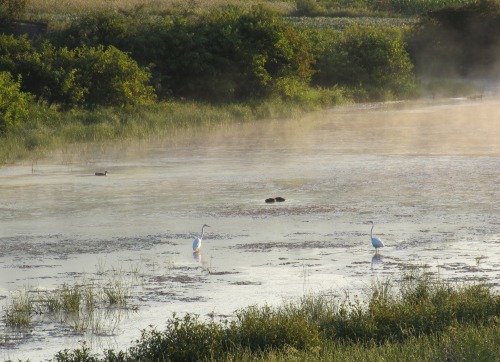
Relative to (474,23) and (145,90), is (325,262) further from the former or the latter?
(474,23)

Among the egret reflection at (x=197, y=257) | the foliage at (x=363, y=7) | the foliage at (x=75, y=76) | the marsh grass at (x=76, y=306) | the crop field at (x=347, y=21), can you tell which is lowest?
the egret reflection at (x=197, y=257)

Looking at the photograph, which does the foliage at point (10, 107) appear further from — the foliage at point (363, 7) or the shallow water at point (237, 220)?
the foliage at point (363, 7)

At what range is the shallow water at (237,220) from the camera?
13172 mm

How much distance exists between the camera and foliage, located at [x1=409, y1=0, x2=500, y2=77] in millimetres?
60156

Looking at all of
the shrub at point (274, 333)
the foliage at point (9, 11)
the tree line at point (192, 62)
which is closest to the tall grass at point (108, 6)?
the foliage at point (9, 11)

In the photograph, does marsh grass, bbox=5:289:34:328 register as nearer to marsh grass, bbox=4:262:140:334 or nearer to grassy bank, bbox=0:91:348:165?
marsh grass, bbox=4:262:140:334

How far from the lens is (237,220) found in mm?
18141

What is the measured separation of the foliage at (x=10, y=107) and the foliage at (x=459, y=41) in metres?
32.6

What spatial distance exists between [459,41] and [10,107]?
38.0 metres

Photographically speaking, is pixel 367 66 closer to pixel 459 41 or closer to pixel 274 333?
pixel 459 41

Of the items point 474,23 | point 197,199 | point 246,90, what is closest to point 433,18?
point 474,23

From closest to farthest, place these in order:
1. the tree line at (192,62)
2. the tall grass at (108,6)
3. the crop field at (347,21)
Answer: the tree line at (192,62), the tall grass at (108,6), the crop field at (347,21)

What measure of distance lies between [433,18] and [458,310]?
2084 inches

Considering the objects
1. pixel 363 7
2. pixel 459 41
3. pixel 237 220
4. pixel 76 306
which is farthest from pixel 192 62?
pixel 363 7
